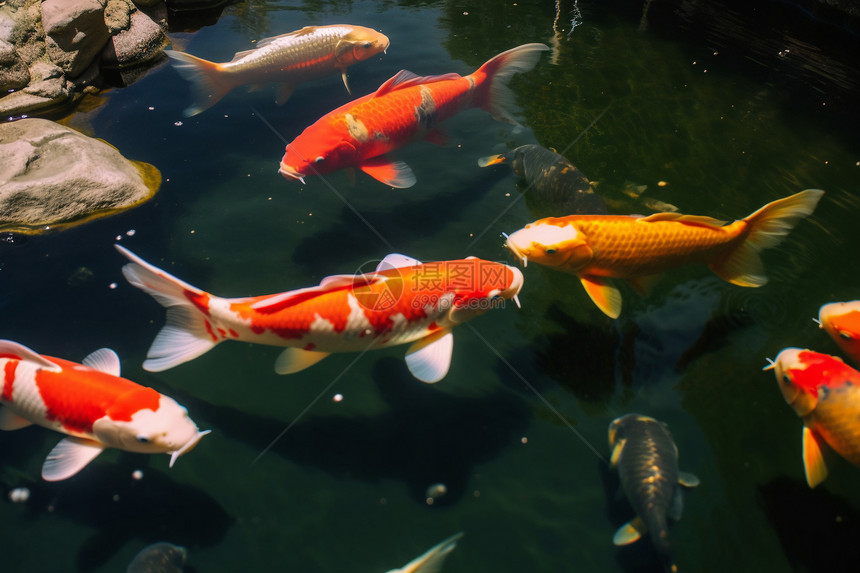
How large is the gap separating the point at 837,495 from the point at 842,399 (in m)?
0.67

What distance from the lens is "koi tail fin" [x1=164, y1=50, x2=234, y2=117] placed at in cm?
523

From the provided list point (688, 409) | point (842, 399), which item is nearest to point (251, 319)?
point (688, 409)

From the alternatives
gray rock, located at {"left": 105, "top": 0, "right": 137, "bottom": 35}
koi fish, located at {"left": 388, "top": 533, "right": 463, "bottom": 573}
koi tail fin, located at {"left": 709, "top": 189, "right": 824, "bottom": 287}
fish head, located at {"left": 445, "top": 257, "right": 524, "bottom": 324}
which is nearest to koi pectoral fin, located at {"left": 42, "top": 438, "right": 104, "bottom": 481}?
koi fish, located at {"left": 388, "top": 533, "right": 463, "bottom": 573}

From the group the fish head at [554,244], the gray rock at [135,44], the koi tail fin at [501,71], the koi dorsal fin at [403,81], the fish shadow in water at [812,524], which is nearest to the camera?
the fish shadow in water at [812,524]

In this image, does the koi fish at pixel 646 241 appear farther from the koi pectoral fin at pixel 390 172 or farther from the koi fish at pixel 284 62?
the koi fish at pixel 284 62

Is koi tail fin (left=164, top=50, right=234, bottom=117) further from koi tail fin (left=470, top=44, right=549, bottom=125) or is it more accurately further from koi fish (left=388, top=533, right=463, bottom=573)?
koi fish (left=388, top=533, right=463, bottom=573)

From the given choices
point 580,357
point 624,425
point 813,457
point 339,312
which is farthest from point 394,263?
point 813,457

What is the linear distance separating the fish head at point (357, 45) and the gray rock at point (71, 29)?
284cm

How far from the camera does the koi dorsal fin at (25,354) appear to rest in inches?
119

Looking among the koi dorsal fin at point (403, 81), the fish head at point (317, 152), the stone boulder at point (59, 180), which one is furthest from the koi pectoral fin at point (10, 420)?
the koi dorsal fin at point (403, 81)

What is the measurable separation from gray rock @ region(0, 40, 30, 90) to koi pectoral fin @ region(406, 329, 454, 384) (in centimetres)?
542

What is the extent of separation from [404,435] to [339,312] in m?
0.93

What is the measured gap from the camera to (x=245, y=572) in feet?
9.48

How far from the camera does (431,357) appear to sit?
3.34 metres
